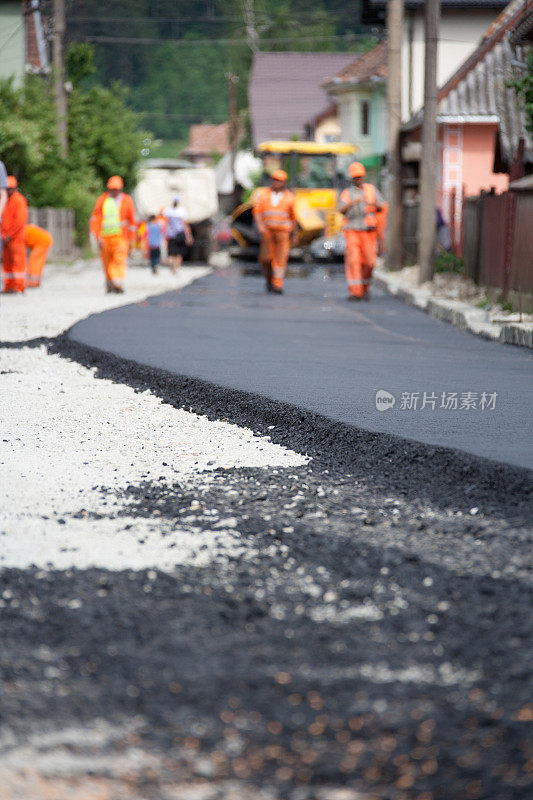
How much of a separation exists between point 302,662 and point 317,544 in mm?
1195

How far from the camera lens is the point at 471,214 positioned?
57.5 ft

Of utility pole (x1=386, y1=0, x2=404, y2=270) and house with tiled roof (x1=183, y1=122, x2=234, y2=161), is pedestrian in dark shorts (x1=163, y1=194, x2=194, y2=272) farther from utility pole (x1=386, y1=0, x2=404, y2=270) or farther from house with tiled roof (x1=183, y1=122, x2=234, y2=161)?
house with tiled roof (x1=183, y1=122, x2=234, y2=161)

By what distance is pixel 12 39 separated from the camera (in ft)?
116

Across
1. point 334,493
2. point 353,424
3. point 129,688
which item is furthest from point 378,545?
point 353,424

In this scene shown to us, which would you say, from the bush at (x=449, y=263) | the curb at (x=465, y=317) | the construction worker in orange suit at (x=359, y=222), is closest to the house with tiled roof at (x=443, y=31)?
the bush at (x=449, y=263)

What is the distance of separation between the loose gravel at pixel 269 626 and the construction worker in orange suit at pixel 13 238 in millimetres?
11991

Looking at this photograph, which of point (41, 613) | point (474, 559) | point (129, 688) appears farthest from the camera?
point (474, 559)

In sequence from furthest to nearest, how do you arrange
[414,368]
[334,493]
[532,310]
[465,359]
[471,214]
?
[471,214]
[532,310]
[465,359]
[414,368]
[334,493]

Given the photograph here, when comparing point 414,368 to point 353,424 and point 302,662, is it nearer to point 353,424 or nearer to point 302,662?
point 353,424

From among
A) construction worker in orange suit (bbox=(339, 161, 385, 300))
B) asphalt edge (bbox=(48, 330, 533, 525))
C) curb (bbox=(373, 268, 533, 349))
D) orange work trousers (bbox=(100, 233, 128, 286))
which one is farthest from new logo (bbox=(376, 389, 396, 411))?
orange work trousers (bbox=(100, 233, 128, 286))

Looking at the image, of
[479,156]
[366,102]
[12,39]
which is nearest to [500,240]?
[479,156]

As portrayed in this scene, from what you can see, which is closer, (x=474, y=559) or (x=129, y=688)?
(x=129, y=688)

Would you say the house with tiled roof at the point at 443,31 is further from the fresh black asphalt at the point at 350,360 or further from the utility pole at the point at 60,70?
the fresh black asphalt at the point at 350,360

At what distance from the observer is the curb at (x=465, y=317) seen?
38.4 feet
